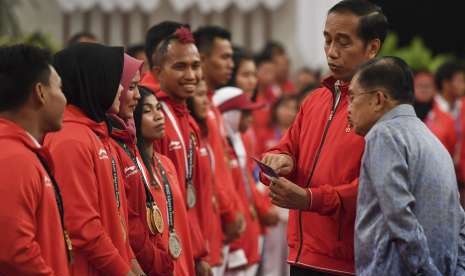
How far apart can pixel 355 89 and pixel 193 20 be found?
31.5 ft

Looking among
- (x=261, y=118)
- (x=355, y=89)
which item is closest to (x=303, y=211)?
(x=355, y=89)

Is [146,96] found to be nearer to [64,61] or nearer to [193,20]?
[64,61]

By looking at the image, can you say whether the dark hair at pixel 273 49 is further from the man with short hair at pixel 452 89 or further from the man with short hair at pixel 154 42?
the man with short hair at pixel 154 42

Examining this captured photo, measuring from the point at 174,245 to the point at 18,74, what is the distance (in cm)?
161

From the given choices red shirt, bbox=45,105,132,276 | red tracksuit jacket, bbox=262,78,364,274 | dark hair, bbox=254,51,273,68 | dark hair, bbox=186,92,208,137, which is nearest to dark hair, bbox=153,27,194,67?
dark hair, bbox=186,92,208,137

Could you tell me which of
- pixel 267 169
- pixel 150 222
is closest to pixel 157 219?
pixel 150 222

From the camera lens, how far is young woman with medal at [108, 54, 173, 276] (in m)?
5.47

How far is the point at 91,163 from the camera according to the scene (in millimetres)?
5016

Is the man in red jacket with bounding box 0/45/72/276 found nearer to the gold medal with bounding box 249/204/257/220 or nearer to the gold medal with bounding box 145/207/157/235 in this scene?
the gold medal with bounding box 145/207/157/235

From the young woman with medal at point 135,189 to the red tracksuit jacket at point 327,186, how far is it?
0.58 m

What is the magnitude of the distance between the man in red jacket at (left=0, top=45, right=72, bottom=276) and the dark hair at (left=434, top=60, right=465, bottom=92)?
842 centimetres

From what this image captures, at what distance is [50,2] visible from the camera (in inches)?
547

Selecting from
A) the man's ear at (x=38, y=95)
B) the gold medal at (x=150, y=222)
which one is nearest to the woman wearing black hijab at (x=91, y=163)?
the gold medal at (x=150, y=222)

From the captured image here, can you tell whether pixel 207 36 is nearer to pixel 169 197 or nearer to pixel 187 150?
pixel 187 150
